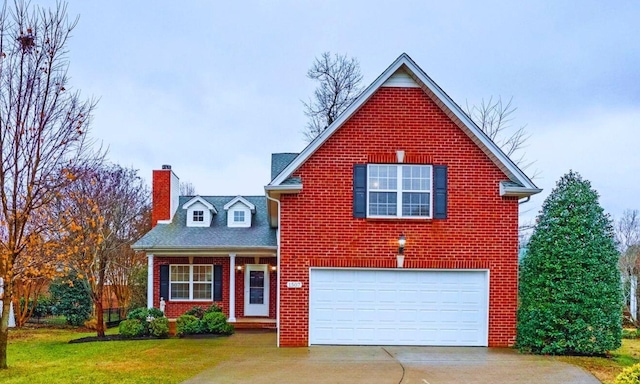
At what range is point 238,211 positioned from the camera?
69.4ft

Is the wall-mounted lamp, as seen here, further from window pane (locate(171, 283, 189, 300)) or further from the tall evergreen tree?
window pane (locate(171, 283, 189, 300))

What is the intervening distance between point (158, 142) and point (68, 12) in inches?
1595

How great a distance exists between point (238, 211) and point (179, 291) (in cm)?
404

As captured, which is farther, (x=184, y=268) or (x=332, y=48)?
(x=332, y=48)

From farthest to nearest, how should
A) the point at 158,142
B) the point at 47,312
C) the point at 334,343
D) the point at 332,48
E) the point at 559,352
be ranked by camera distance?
the point at 158,142 < the point at 332,48 < the point at 47,312 < the point at 334,343 < the point at 559,352

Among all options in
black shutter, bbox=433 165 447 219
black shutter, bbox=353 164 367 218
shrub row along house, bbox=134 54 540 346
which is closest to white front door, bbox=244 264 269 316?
shrub row along house, bbox=134 54 540 346

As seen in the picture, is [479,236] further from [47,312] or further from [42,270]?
[47,312]

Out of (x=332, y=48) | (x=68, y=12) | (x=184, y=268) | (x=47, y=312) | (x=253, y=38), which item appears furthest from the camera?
(x=332, y=48)

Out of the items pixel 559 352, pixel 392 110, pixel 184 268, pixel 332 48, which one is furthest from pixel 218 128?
pixel 559 352

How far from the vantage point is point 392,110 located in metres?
13.1

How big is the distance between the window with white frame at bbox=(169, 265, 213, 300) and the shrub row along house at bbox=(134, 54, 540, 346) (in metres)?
7.31

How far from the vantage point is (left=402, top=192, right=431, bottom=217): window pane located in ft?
42.3

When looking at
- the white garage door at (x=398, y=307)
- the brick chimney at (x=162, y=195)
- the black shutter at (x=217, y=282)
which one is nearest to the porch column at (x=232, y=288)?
the black shutter at (x=217, y=282)

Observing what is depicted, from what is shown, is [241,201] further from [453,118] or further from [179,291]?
[453,118]
